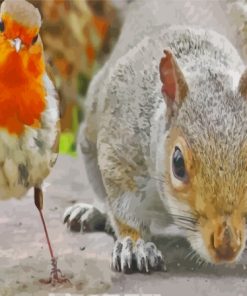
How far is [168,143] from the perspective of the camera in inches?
51.6

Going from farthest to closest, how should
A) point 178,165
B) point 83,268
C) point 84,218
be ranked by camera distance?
point 84,218 < point 83,268 < point 178,165

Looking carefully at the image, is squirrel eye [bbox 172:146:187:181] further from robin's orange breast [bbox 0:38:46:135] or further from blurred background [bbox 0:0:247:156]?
blurred background [bbox 0:0:247:156]

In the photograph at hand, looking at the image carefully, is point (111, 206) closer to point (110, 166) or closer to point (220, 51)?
point (110, 166)

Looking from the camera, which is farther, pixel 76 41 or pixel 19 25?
pixel 76 41

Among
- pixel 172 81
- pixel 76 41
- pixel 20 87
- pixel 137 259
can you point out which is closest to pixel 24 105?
pixel 20 87

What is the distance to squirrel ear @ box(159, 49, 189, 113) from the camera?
4.16 ft

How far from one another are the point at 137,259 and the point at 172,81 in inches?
10.6

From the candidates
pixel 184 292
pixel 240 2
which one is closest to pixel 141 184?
pixel 184 292

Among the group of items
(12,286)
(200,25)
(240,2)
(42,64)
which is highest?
(240,2)

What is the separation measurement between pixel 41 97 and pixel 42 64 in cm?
4

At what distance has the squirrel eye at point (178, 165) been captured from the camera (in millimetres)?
1267

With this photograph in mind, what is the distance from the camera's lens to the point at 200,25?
5.14ft

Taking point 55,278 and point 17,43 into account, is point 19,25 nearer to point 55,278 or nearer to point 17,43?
point 17,43

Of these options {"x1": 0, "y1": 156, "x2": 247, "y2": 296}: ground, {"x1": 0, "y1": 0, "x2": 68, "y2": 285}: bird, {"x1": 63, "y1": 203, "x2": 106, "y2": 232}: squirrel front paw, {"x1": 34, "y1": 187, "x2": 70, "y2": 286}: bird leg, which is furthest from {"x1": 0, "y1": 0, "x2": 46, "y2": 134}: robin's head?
{"x1": 63, "y1": 203, "x2": 106, "y2": 232}: squirrel front paw
